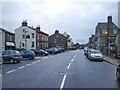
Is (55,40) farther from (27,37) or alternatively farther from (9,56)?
(9,56)

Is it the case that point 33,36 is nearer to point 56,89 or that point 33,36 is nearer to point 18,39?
point 18,39

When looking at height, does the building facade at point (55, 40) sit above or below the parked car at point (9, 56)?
above

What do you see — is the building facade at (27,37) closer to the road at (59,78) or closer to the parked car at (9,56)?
the parked car at (9,56)

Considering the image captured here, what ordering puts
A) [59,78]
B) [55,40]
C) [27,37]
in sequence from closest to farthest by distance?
[59,78]
[27,37]
[55,40]

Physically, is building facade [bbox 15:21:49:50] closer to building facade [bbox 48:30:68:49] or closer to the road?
building facade [bbox 48:30:68:49]

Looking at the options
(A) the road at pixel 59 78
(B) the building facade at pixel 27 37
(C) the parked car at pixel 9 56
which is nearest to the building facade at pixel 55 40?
(B) the building facade at pixel 27 37

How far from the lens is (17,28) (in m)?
56.5

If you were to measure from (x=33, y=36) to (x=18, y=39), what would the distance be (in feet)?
17.5

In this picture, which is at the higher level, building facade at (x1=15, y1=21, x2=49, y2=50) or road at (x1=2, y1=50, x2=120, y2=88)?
building facade at (x1=15, y1=21, x2=49, y2=50)

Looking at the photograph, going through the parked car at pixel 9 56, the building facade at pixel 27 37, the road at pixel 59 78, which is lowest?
the road at pixel 59 78

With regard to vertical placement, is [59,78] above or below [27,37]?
below

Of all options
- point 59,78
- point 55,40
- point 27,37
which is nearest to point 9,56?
point 59,78

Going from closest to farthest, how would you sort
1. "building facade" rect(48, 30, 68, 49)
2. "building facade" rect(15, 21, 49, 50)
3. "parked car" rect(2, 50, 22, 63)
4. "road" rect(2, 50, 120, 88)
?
"road" rect(2, 50, 120, 88) < "parked car" rect(2, 50, 22, 63) < "building facade" rect(15, 21, 49, 50) < "building facade" rect(48, 30, 68, 49)

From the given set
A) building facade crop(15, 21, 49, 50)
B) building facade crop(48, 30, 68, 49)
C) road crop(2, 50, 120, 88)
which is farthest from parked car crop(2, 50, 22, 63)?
building facade crop(48, 30, 68, 49)
